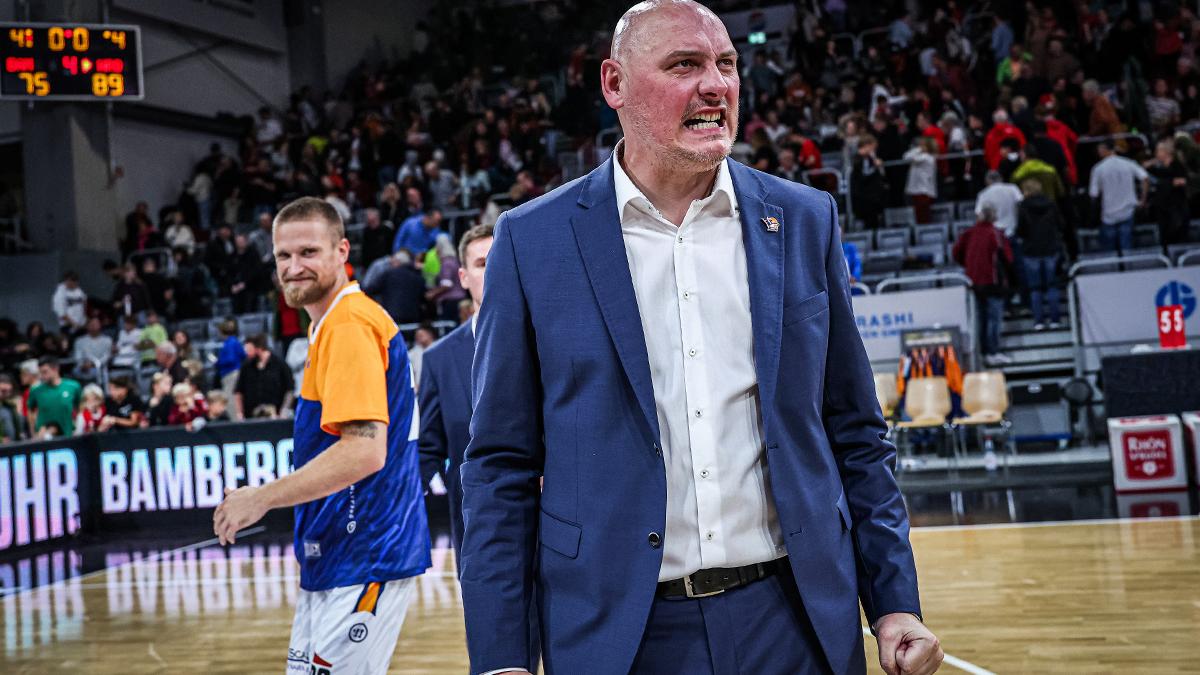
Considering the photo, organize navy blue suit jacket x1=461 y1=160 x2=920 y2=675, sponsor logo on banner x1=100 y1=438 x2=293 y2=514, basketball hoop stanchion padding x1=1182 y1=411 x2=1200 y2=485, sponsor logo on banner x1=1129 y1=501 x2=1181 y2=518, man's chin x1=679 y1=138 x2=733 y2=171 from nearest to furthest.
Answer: navy blue suit jacket x1=461 y1=160 x2=920 y2=675 < man's chin x1=679 y1=138 x2=733 y2=171 < sponsor logo on banner x1=1129 y1=501 x2=1181 y2=518 < basketball hoop stanchion padding x1=1182 y1=411 x2=1200 y2=485 < sponsor logo on banner x1=100 y1=438 x2=293 y2=514

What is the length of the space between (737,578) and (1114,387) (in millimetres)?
9810

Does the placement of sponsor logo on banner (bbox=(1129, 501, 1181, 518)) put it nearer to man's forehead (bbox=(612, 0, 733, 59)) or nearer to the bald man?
the bald man

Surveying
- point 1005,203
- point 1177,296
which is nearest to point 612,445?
point 1177,296

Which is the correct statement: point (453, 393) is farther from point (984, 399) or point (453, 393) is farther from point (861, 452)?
point (984, 399)

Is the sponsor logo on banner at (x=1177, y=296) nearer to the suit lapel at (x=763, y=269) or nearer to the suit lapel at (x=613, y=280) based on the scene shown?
the suit lapel at (x=763, y=269)

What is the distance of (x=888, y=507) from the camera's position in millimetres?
2184

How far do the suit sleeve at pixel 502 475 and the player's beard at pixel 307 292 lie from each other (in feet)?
4.67

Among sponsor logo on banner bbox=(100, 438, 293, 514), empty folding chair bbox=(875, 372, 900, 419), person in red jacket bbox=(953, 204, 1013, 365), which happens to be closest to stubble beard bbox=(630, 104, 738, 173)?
empty folding chair bbox=(875, 372, 900, 419)

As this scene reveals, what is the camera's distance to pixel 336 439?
11.5 ft

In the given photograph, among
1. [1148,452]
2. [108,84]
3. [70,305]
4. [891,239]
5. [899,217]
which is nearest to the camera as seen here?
[1148,452]

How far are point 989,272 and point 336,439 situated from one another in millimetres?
10938

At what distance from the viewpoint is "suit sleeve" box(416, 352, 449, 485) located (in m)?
4.64

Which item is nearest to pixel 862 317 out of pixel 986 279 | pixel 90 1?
pixel 986 279

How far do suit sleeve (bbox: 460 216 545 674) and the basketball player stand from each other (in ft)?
3.80
